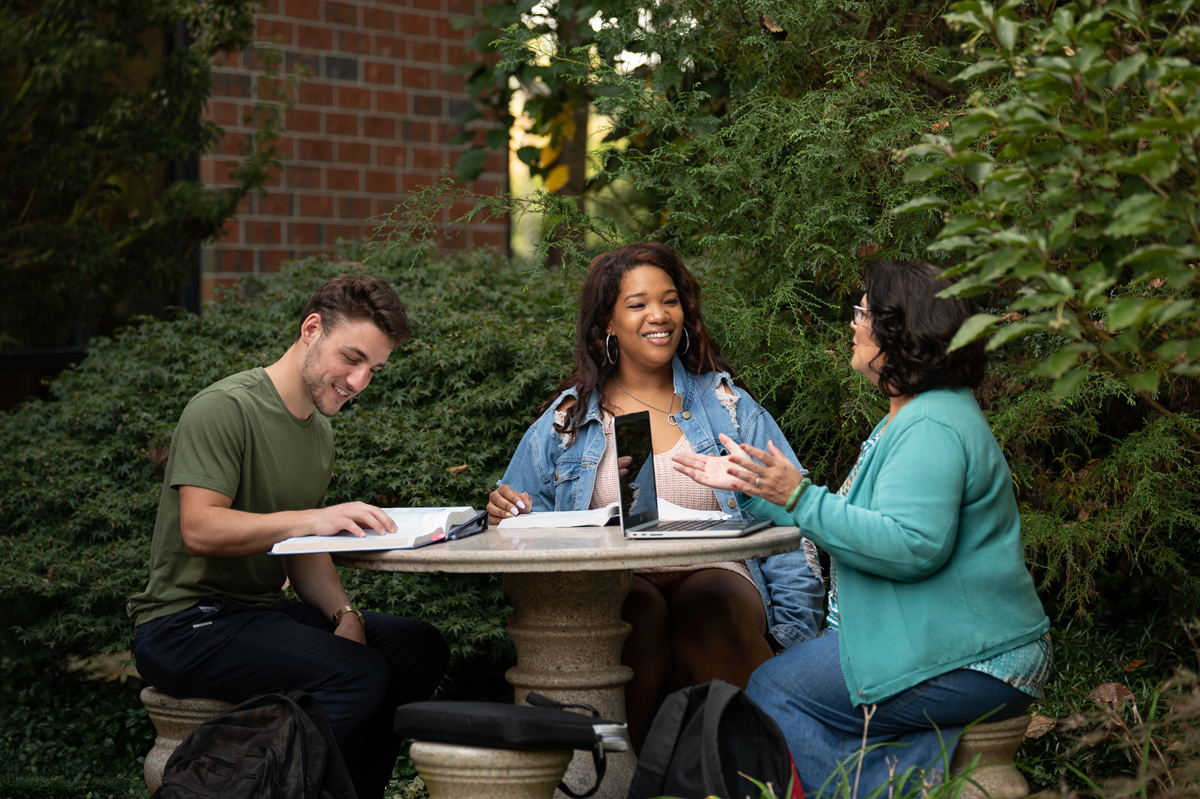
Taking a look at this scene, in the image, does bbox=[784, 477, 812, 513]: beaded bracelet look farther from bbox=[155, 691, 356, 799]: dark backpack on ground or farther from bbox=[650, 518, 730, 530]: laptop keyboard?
bbox=[155, 691, 356, 799]: dark backpack on ground

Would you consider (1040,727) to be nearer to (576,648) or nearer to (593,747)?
(576,648)

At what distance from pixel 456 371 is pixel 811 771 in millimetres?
2827

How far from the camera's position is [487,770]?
2383mm

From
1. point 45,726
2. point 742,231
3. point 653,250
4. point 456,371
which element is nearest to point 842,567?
point 653,250

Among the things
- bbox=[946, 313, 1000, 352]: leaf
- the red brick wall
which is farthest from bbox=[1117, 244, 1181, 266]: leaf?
the red brick wall

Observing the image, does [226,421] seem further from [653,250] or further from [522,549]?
[653,250]

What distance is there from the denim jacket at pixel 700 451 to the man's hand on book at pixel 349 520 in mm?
928

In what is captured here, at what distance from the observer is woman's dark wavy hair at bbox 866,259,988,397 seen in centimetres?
256

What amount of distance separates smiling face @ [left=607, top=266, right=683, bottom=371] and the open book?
821 mm

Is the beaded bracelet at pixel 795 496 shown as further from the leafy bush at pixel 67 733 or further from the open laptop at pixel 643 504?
the leafy bush at pixel 67 733

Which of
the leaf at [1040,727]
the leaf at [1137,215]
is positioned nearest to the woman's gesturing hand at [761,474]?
the leaf at [1137,215]

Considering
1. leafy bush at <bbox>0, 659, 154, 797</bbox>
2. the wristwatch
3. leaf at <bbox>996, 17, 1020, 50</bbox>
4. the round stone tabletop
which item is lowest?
leafy bush at <bbox>0, 659, 154, 797</bbox>

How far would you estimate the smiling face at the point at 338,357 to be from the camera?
307 cm

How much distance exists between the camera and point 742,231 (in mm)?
4578
